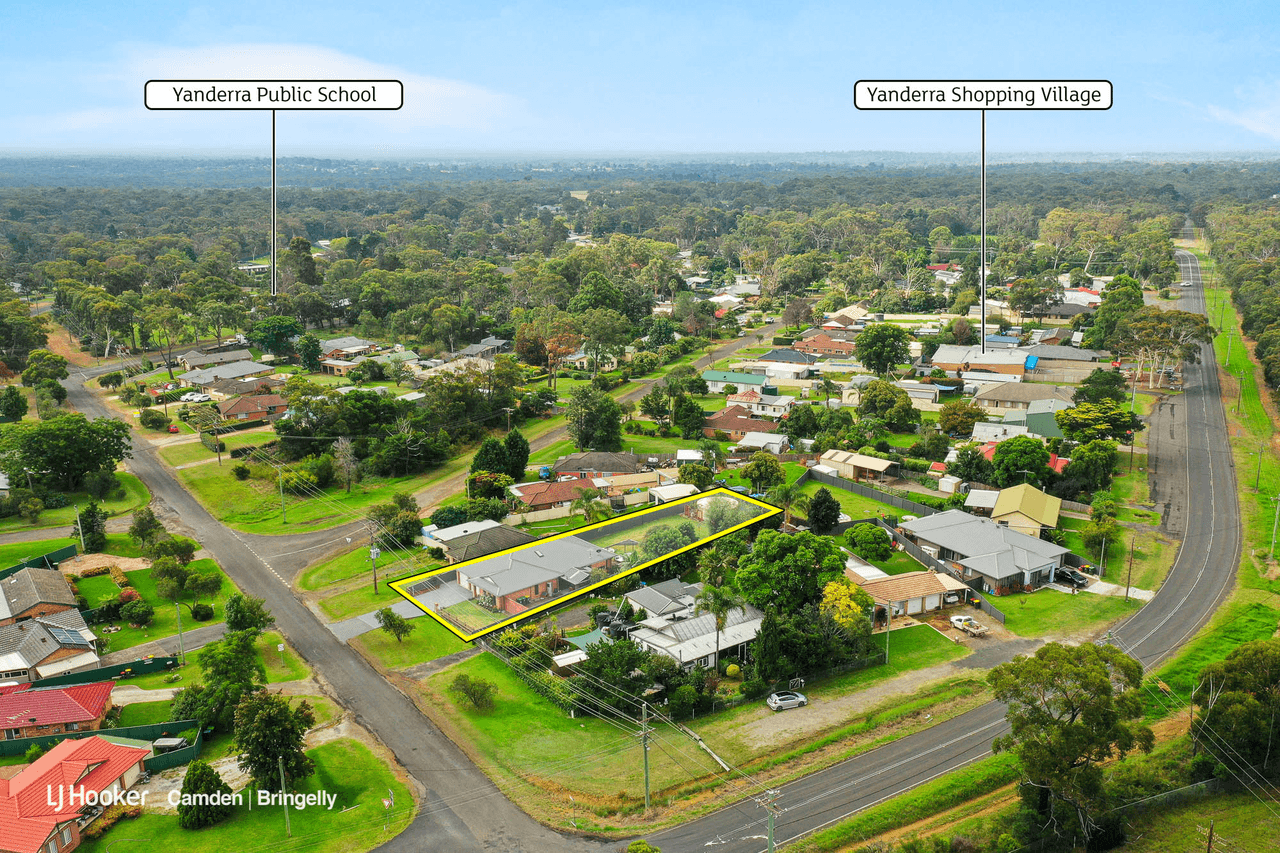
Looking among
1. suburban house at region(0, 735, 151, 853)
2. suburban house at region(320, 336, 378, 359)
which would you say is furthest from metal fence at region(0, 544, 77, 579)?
suburban house at region(320, 336, 378, 359)

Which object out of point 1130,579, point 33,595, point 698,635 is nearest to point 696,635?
point 698,635


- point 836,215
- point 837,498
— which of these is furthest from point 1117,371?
point 836,215

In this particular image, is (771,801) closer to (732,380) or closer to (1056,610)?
(1056,610)

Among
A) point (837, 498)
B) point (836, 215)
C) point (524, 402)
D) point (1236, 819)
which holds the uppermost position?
point (836, 215)

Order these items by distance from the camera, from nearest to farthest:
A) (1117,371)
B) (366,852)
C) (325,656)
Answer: (366,852) → (325,656) → (1117,371)

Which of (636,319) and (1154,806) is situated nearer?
(1154,806)

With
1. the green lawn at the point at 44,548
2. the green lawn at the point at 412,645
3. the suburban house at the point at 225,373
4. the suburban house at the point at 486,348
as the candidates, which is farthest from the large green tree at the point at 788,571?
the suburban house at the point at 486,348

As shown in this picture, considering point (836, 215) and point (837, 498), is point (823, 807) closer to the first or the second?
point (837, 498)
